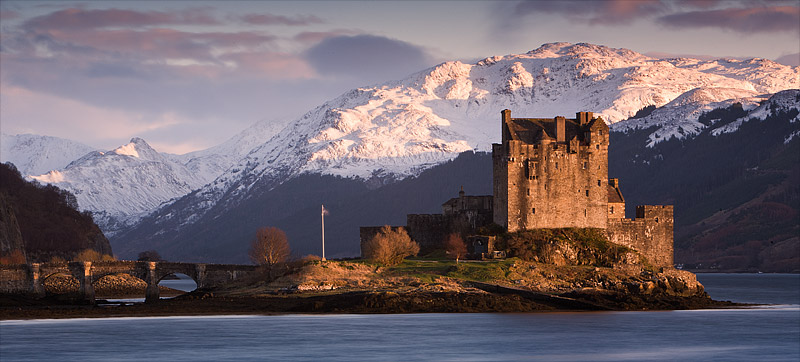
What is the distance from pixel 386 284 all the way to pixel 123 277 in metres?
67.9

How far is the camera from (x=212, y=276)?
5768 inches

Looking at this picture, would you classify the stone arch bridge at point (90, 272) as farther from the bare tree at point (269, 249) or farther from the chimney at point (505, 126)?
the chimney at point (505, 126)

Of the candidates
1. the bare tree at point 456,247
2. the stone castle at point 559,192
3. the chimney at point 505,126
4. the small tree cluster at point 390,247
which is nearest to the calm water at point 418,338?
the small tree cluster at point 390,247

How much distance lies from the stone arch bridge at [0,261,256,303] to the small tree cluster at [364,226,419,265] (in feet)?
59.8

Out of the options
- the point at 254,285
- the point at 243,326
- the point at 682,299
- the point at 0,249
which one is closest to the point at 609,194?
the point at 682,299

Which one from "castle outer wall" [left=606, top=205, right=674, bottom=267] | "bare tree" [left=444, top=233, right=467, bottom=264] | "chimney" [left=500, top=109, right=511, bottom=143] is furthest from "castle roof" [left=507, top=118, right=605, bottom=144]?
"bare tree" [left=444, top=233, right=467, bottom=264]

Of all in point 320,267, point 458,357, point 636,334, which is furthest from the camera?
point 320,267

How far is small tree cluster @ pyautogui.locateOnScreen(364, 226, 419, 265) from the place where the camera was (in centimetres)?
14200

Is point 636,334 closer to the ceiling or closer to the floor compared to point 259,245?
closer to the floor

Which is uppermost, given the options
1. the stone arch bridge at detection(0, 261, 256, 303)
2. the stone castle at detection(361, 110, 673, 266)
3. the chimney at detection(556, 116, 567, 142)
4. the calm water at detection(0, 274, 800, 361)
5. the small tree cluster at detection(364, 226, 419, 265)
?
the chimney at detection(556, 116, 567, 142)

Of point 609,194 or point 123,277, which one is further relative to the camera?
point 123,277

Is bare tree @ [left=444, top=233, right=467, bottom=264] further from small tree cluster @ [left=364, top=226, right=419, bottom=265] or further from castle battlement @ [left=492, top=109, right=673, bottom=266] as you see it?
castle battlement @ [left=492, top=109, right=673, bottom=266]

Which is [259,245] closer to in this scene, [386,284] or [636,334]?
[386,284]

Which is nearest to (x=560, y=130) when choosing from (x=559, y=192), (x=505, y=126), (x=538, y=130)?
(x=538, y=130)
